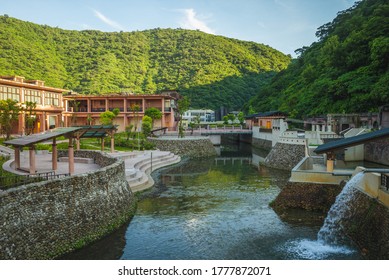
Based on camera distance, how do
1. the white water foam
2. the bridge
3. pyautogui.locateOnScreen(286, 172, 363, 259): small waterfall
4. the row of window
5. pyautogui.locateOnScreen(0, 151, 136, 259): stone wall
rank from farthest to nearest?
the bridge → the row of window → pyautogui.locateOnScreen(286, 172, 363, 259): small waterfall → the white water foam → pyautogui.locateOnScreen(0, 151, 136, 259): stone wall

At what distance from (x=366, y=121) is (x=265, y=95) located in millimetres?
58198

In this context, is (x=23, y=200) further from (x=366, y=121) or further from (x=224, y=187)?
(x=366, y=121)

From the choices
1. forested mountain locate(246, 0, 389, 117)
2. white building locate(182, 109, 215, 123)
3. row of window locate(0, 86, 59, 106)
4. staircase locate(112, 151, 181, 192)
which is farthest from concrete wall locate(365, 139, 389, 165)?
white building locate(182, 109, 215, 123)

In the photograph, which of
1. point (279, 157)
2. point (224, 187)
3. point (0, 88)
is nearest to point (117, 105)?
point (0, 88)

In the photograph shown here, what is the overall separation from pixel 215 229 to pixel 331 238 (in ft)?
19.4

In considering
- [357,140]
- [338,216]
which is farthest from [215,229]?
[357,140]

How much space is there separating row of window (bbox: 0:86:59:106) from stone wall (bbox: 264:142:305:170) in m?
37.9

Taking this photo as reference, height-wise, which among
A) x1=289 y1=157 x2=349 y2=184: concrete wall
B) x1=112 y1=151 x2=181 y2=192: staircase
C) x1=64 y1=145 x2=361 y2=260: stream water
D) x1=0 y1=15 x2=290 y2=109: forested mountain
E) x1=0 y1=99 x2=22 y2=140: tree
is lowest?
x1=64 y1=145 x2=361 y2=260: stream water

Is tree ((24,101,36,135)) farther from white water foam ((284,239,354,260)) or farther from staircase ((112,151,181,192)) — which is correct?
white water foam ((284,239,354,260))

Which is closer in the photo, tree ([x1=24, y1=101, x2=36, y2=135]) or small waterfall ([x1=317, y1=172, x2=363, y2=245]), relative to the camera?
small waterfall ([x1=317, y1=172, x2=363, y2=245])

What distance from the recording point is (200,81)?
116125 millimetres

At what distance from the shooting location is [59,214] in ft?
49.4

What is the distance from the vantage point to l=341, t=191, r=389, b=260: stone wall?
13.7 metres

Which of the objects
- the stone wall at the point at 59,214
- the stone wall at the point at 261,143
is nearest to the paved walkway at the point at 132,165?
the stone wall at the point at 59,214
